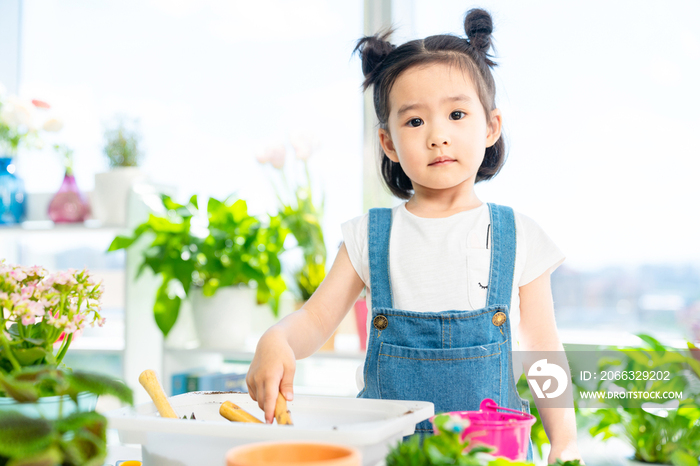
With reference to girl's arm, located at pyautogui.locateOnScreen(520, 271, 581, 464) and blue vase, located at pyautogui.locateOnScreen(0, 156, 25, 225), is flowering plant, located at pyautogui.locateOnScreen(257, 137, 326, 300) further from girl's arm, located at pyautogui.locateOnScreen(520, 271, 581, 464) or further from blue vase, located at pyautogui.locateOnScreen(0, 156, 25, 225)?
blue vase, located at pyautogui.locateOnScreen(0, 156, 25, 225)

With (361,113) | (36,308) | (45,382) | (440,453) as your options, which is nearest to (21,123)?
(361,113)

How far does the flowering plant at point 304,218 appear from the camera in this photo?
1.76 meters

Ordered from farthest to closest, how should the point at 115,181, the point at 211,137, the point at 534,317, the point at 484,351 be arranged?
the point at 211,137 → the point at 115,181 → the point at 534,317 → the point at 484,351

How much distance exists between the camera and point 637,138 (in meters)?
1.77

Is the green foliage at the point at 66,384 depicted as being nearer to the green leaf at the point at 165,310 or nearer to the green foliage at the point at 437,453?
the green foliage at the point at 437,453

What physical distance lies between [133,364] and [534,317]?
1.36m

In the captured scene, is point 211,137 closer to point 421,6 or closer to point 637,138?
point 421,6

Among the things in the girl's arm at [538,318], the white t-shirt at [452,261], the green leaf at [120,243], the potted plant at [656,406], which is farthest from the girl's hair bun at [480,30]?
the green leaf at [120,243]

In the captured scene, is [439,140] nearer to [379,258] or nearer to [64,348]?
[379,258]

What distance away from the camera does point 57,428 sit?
0.38 meters

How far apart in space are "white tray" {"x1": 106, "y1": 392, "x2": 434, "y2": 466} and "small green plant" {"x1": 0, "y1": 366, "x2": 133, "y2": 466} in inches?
3.4

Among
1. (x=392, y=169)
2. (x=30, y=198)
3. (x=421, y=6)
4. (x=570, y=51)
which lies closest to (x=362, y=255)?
(x=392, y=169)

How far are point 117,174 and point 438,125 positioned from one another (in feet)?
4.64

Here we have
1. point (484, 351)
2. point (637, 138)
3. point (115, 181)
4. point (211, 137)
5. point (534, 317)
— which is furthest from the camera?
point (211, 137)
